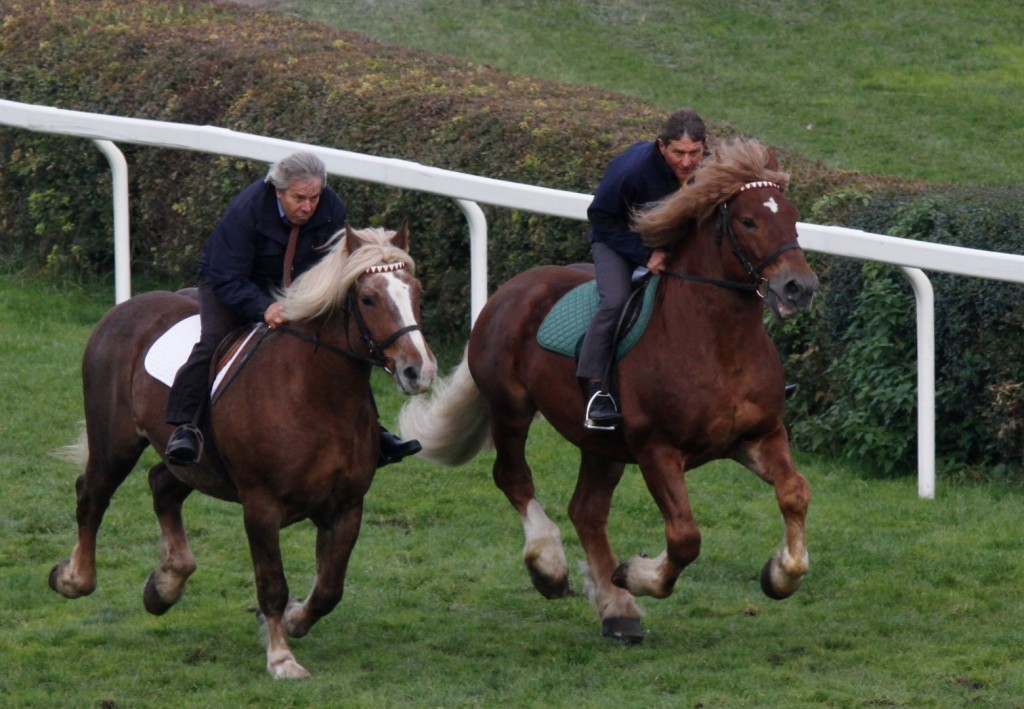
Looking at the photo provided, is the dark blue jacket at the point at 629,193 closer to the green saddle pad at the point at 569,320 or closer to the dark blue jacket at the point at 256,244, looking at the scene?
the green saddle pad at the point at 569,320

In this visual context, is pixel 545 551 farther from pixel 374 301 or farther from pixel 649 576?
pixel 374 301

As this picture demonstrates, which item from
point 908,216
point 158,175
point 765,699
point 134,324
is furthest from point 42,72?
point 765,699

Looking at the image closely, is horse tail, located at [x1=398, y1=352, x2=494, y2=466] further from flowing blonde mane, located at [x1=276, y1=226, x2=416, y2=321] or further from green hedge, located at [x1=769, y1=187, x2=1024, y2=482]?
green hedge, located at [x1=769, y1=187, x2=1024, y2=482]

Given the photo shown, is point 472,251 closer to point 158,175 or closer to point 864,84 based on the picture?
point 158,175

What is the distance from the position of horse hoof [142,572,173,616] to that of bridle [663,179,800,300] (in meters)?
2.53

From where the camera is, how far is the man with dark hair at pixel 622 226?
21.7ft

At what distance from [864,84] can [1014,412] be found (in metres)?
10.8

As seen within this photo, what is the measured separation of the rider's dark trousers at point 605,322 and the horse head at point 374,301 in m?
0.81

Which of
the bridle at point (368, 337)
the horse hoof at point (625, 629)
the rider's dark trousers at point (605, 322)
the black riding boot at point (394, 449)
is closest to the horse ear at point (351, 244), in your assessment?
the bridle at point (368, 337)

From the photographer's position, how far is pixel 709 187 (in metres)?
6.37

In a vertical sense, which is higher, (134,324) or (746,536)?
(134,324)

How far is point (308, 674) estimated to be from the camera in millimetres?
6379

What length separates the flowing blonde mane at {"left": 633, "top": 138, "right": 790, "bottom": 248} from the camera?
6.36m

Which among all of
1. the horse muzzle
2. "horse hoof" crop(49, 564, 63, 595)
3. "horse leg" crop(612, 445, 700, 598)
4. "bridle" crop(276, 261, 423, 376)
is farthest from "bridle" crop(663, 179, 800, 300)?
"horse hoof" crop(49, 564, 63, 595)
